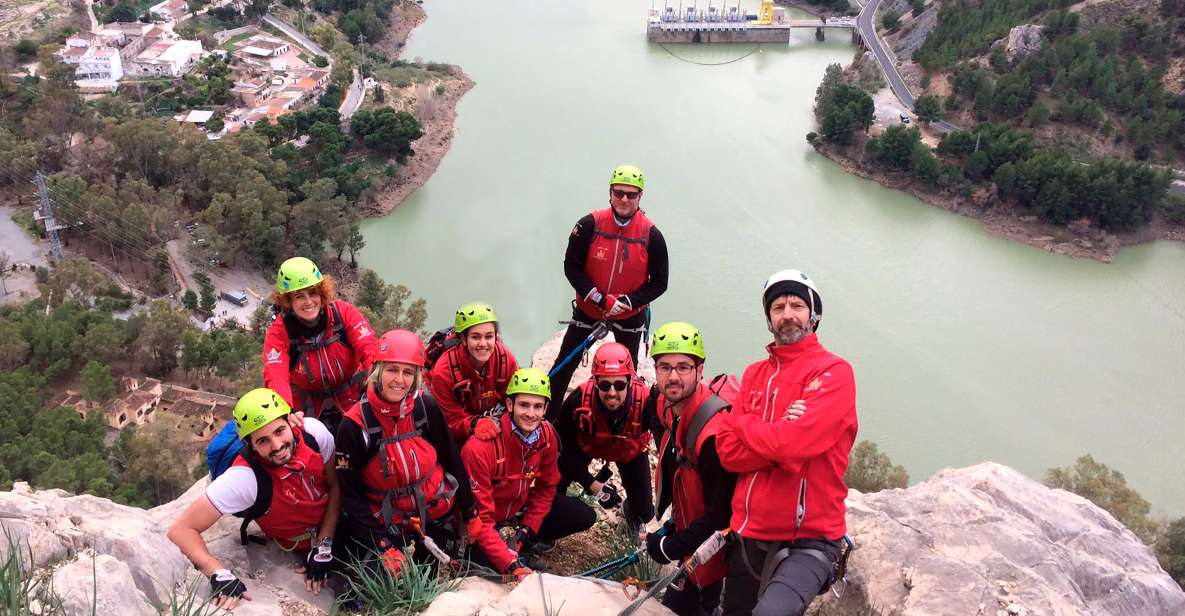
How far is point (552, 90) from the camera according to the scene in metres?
28.0

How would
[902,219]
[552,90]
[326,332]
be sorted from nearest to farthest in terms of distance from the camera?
[326,332] < [902,219] < [552,90]

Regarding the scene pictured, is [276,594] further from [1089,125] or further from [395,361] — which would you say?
[1089,125]

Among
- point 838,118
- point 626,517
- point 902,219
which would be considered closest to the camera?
point 626,517

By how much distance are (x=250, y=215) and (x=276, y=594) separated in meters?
18.0

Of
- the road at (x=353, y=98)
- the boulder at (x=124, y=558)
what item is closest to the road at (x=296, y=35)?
the road at (x=353, y=98)

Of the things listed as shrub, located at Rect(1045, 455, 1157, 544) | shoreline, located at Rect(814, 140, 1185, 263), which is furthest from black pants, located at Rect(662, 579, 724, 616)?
shoreline, located at Rect(814, 140, 1185, 263)

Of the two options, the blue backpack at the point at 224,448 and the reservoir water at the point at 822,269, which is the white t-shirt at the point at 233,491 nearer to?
the blue backpack at the point at 224,448

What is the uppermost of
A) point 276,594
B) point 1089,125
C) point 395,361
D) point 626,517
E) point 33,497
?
point 395,361

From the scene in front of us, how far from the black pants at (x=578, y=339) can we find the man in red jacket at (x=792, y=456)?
187 centimetres

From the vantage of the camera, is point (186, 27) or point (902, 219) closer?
point (902, 219)

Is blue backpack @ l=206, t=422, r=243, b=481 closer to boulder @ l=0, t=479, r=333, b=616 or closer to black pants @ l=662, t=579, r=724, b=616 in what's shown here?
boulder @ l=0, t=479, r=333, b=616

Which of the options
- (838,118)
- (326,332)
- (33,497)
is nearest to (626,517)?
(326,332)

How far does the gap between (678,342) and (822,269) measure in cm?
1580

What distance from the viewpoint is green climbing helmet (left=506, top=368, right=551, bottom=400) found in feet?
10.8
